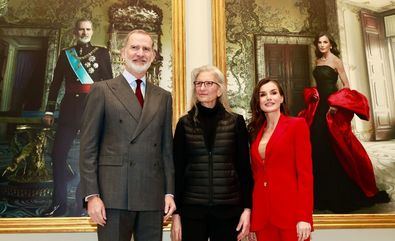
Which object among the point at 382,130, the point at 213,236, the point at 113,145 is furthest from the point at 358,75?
the point at 113,145

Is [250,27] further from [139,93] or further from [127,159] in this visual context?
[127,159]

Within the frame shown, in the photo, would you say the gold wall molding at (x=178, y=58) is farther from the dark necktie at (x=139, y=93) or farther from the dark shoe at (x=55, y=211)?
the dark shoe at (x=55, y=211)

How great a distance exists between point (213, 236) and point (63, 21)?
2.04 metres

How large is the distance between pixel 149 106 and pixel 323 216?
5.60 feet

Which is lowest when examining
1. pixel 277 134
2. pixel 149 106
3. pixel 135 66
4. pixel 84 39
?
pixel 277 134

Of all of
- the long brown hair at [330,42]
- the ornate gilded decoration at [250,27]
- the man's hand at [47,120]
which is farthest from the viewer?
the long brown hair at [330,42]

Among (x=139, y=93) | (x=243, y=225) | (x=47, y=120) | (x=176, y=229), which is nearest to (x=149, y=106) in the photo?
(x=139, y=93)

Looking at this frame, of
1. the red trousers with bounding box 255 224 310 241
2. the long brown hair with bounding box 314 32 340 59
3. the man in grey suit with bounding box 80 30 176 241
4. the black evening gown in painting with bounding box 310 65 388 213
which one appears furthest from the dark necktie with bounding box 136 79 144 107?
the long brown hair with bounding box 314 32 340 59

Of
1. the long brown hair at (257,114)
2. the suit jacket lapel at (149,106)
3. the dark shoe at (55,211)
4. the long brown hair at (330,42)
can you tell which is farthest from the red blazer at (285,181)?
the dark shoe at (55,211)

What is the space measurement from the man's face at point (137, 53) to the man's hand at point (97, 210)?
70 cm

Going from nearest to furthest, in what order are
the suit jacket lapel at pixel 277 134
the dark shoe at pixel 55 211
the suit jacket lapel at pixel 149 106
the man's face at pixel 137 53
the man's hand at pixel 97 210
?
the man's hand at pixel 97 210 → the suit jacket lapel at pixel 149 106 → the man's face at pixel 137 53 → the suit jacket lapel at pixel 277 134 → the dark shoe at pixel 55 211

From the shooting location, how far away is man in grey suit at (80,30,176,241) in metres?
1.76

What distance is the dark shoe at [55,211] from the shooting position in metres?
2.61

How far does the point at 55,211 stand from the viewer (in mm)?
2615
